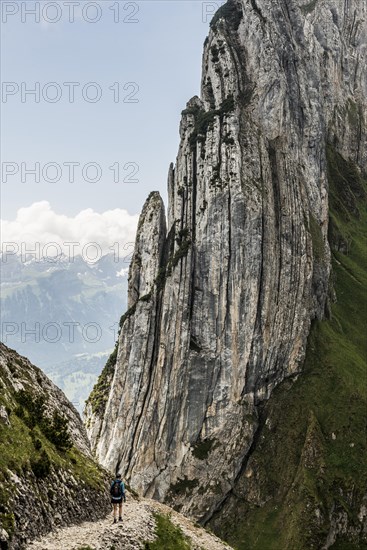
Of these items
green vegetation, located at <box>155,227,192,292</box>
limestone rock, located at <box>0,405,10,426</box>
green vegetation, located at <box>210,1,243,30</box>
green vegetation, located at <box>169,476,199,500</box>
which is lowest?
green vegetation, located at <box>169,476,199,500</box>

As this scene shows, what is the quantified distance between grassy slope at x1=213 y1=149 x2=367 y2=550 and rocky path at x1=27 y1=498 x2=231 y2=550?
59.2 metres

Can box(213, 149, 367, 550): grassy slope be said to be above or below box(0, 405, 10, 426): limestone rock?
below

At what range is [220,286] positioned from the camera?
377ft

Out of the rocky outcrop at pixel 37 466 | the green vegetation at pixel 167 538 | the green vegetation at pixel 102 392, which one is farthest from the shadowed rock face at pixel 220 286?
the green vegetation at pixel 167 538

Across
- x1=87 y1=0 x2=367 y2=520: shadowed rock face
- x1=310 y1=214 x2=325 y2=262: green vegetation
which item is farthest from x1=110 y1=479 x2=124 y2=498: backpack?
x1=310 y1=214 x2=325 y2=262: green vegetation

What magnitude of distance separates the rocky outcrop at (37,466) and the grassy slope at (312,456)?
63.4 metres

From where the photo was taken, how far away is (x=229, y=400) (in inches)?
4360

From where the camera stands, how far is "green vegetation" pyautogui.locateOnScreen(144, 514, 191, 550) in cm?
3135

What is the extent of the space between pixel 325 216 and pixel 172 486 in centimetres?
8150

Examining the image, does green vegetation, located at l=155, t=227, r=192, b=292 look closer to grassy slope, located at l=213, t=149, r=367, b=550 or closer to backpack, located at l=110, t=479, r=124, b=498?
grassy slope, located at l=213, t=149, r=367, b=550

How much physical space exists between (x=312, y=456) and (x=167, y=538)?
242 ft

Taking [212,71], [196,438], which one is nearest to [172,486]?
[196,438]

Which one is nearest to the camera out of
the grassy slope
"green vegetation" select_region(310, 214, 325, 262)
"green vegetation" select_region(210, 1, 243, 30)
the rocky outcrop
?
the rocky outcrop

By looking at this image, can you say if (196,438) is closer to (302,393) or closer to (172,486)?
(172,486)
